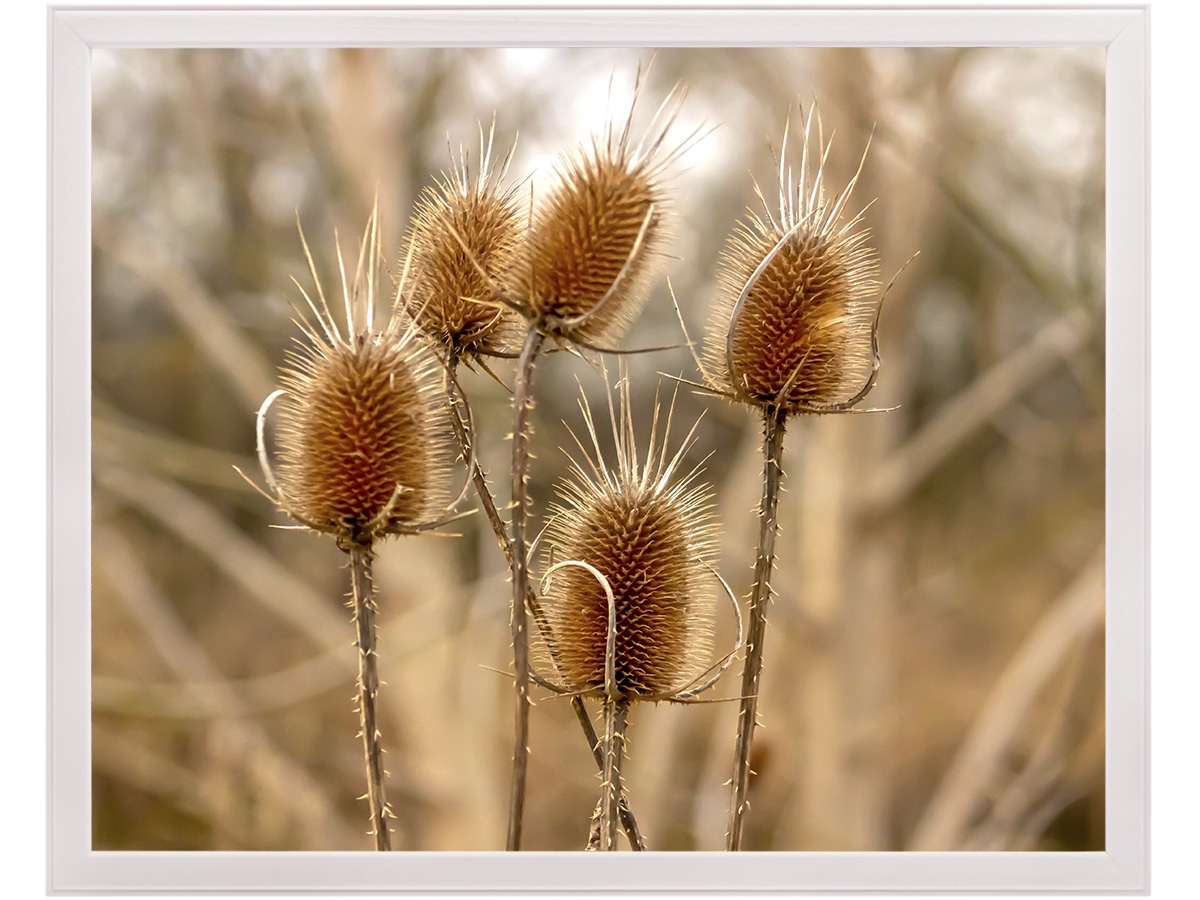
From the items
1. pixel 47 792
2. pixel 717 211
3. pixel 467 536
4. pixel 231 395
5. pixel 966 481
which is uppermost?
pixel 717 211

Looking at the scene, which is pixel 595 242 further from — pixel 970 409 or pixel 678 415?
pixel 970 409

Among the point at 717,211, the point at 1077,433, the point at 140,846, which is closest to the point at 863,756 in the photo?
the point at 1077,433

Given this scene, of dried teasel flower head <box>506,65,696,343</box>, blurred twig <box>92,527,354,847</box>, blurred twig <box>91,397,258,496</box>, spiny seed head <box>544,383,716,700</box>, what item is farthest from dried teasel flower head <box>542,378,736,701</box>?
blurred twig <box>91,397,258,496</box>

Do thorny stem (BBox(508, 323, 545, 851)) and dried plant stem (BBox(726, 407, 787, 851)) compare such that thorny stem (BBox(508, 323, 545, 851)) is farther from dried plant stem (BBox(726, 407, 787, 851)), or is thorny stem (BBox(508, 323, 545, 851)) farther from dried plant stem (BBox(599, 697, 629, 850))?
dried plant stem (BBox(726, 407, 787, 851))

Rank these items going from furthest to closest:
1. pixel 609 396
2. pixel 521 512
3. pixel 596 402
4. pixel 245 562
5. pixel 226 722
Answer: pixel 245 562, pixel 226 722, pixel 596 402, pixel 609 396, pixel 521 512

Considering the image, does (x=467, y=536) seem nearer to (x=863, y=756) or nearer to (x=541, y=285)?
(x=863, y=756)

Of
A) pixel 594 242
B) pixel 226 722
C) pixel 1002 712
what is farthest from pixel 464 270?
pixel 1002 712

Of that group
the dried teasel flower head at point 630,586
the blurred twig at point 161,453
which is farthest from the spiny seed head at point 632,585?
the blurred twig at point 161,453
